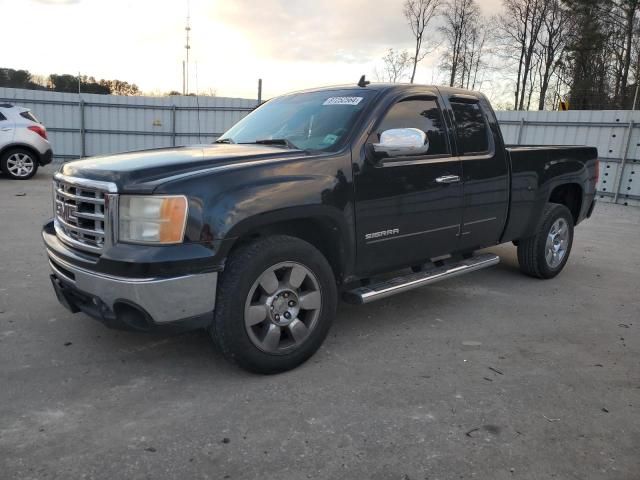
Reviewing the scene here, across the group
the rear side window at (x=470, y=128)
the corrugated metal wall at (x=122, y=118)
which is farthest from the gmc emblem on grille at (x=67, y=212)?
the corrugated metal wall at (x=122, y=118)

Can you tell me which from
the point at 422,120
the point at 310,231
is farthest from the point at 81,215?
the point at 422,120

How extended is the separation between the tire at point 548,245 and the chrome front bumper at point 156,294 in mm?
3842

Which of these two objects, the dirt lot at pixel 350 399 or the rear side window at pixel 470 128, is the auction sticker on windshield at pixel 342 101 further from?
the dirt lot at pixel 350 399

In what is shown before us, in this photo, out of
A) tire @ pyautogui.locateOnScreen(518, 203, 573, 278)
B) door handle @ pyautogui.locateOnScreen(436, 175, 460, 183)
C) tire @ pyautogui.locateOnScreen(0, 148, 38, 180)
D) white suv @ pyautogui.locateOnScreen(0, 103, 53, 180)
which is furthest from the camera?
tire @ pyautogui.locateOnScreen(0, 148, 38, 180)

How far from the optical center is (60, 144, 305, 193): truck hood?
2.89 m

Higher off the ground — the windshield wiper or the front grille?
the windshield wiper

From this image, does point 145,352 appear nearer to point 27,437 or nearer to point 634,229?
point 27,437

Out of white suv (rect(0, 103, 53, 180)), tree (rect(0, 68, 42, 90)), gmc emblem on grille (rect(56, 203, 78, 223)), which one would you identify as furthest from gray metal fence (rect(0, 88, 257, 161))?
tree (rect(0, 68, 42, 90))

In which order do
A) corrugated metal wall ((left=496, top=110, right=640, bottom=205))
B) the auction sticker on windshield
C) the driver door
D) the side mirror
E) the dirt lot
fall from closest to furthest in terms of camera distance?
the dirt lot < the side mirror < the driver door < the auction sticker on windshield < corrugated metal wall ((left=496, top=110, right=640, bottom=205))

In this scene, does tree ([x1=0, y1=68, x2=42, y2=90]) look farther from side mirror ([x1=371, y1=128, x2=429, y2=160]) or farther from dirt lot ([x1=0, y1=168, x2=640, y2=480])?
side mirror ([x1=371, y1=128, x2=429, y2=160])

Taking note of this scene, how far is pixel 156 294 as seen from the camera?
2803 mm

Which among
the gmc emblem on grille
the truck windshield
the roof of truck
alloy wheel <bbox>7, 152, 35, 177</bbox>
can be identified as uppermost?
the roof of truck

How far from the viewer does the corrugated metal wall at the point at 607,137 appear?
13.1 m

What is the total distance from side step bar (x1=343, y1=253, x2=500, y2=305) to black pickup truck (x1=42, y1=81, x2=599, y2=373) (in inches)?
0.7
